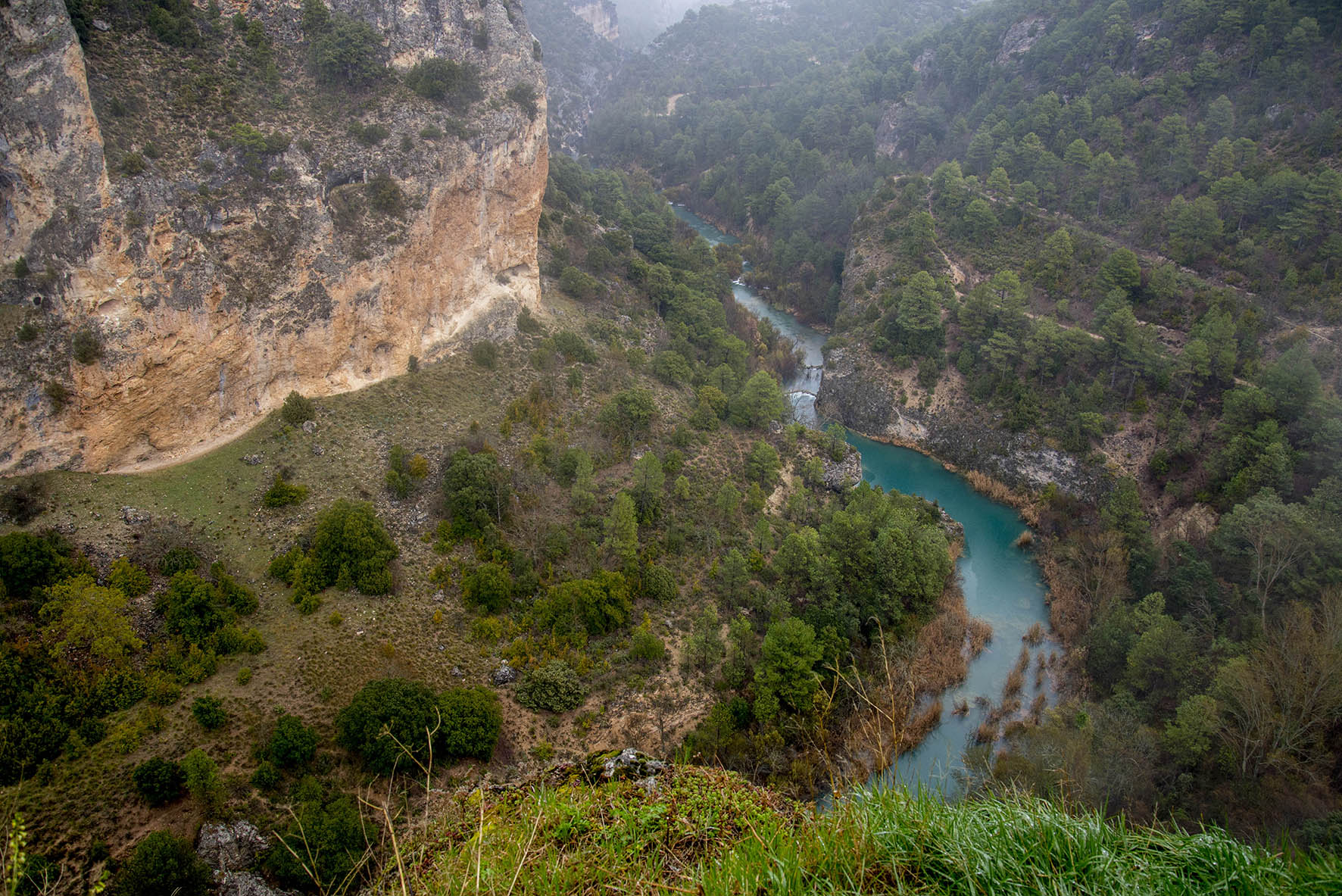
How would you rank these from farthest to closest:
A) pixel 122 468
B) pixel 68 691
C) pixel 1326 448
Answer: pixel 1326 448, pixel 122 468, pixel 68 691

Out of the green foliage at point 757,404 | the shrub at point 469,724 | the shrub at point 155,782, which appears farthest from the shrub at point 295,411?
the green foliage at point 757,404

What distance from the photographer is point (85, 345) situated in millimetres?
20297

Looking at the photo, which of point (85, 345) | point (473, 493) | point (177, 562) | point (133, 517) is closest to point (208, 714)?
point (177, 562)

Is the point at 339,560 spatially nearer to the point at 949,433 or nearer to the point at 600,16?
the point at 949,433

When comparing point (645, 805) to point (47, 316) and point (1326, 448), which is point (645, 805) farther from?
point (1326, 448)

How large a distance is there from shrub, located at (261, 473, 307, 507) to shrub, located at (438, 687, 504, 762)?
9.15m

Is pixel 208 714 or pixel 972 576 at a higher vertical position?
pixel 208 714

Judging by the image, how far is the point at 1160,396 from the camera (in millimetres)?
35125

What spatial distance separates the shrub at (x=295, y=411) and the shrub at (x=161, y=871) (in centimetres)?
1485

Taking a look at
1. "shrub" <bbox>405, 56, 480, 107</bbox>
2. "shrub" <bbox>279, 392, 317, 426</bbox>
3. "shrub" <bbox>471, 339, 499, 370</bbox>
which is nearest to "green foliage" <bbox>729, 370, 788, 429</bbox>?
"shrub" <bbox>471, 339, 499, 370</bbox>

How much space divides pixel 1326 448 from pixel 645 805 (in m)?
32.5

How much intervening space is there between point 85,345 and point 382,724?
46.2ft

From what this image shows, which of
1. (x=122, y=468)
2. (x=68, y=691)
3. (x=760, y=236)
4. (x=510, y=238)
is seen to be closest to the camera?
(x=68, y=691)

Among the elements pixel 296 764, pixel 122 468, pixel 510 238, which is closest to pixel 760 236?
pixel 510 238
